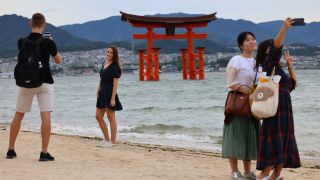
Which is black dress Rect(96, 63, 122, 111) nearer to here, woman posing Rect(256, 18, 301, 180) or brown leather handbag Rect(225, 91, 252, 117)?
brown leather handbag Rect(225, 91, 252, 117)

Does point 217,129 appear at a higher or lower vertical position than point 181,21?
lower

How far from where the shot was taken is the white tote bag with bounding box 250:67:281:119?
3902mm

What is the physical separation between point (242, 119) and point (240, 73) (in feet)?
1.20

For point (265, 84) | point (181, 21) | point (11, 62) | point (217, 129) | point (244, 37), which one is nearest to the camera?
point (265, 84)

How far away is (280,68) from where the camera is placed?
4055 mm

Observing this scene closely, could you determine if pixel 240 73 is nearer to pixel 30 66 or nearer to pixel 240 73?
pixel 240 73

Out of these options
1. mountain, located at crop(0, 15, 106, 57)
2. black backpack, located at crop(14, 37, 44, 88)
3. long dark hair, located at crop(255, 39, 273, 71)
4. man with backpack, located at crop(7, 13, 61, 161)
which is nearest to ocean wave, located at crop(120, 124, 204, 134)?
man with backpack, located at crop(7, 13, 61, 161)

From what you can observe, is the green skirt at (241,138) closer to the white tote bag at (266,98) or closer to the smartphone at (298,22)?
the white tote bag at (266,98)

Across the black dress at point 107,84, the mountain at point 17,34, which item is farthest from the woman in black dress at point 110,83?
the mountain at point 17,34

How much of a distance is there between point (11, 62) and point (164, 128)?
94.3 meters

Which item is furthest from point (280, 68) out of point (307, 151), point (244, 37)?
point (307, 151)

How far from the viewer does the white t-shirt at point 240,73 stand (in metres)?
4.28

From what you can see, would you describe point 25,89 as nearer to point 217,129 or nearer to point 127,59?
point 217,129

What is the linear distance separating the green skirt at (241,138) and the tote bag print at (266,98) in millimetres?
382
